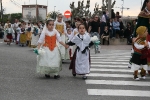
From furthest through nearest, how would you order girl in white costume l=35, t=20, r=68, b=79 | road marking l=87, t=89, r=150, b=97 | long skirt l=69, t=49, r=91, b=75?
long skirt l=69, t=49, r=91, b=75
girl in white costume l=35, t=20, r=68, b=79
road marking l=87, t=89, r=150, b=97

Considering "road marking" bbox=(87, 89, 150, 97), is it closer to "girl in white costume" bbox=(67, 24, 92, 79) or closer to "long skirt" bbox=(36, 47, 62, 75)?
"girl in white costume" bbox=(67, 24, 92, 79)

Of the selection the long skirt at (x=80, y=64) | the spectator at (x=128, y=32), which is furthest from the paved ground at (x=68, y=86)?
the spectator at (x=128, y=32)

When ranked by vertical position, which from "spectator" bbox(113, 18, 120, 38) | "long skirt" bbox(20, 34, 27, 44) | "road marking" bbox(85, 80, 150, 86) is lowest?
"road marking" bbox(85, 80, 150, 86)

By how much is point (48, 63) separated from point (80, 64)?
0.85 m

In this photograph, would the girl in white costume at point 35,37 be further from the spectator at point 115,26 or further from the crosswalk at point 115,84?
the crosswalk at point 115,84

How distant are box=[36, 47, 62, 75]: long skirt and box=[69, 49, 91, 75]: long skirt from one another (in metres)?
0.43

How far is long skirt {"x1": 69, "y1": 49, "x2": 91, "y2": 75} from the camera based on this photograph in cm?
936

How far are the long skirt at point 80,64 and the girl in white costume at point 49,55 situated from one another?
17.0 inches

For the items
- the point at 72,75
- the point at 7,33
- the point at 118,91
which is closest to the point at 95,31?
the point at 7,33

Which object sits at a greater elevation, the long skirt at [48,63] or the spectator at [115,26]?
the spectator at [115,26]

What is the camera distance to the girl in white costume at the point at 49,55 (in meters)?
9.25

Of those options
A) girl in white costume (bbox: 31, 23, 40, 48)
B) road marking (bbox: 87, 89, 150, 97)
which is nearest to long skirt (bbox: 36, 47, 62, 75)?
road marking (bbox: 87, 89, 150, 97)

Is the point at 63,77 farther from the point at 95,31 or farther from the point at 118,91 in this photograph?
the point at 95,31

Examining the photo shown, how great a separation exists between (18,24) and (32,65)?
46.2 ft
